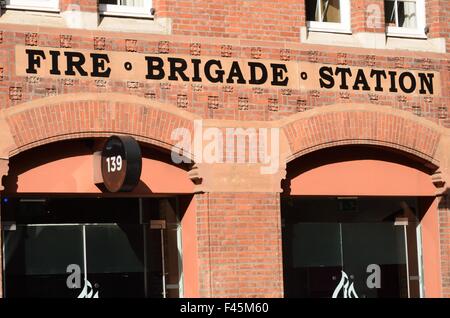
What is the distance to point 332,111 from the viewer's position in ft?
56.3

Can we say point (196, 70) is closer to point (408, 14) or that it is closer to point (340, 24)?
point (340, 24)

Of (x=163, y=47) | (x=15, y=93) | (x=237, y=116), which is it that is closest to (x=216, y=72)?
(x=237, y=116)

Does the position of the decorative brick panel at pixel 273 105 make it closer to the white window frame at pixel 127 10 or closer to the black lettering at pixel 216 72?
the black lettering at pixel 216 72

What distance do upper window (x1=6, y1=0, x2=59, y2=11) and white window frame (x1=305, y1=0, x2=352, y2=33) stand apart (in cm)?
407

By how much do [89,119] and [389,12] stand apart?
5.68 metres

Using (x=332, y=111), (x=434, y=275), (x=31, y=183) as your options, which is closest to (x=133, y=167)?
(x=31, y=183)

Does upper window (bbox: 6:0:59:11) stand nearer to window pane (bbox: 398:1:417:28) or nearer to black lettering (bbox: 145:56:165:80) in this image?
black lettering (bbox: 145:56:165:80)

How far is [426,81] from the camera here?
18094mm

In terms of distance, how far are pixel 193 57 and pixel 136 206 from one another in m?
2.28

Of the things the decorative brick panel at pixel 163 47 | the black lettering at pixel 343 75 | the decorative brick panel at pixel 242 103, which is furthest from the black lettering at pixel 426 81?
the decorative brick panel at pixel 163 47

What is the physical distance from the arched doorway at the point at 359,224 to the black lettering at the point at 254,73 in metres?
1.33

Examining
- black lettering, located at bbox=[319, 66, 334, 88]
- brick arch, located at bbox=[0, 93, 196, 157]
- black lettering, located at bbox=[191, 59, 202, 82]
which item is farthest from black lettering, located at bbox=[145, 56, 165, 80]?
black lettering, located at bbox=[319, 66, 334, 88]

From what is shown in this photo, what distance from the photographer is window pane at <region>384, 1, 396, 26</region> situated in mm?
18312

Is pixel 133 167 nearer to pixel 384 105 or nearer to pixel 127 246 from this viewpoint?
pixel 127 246
